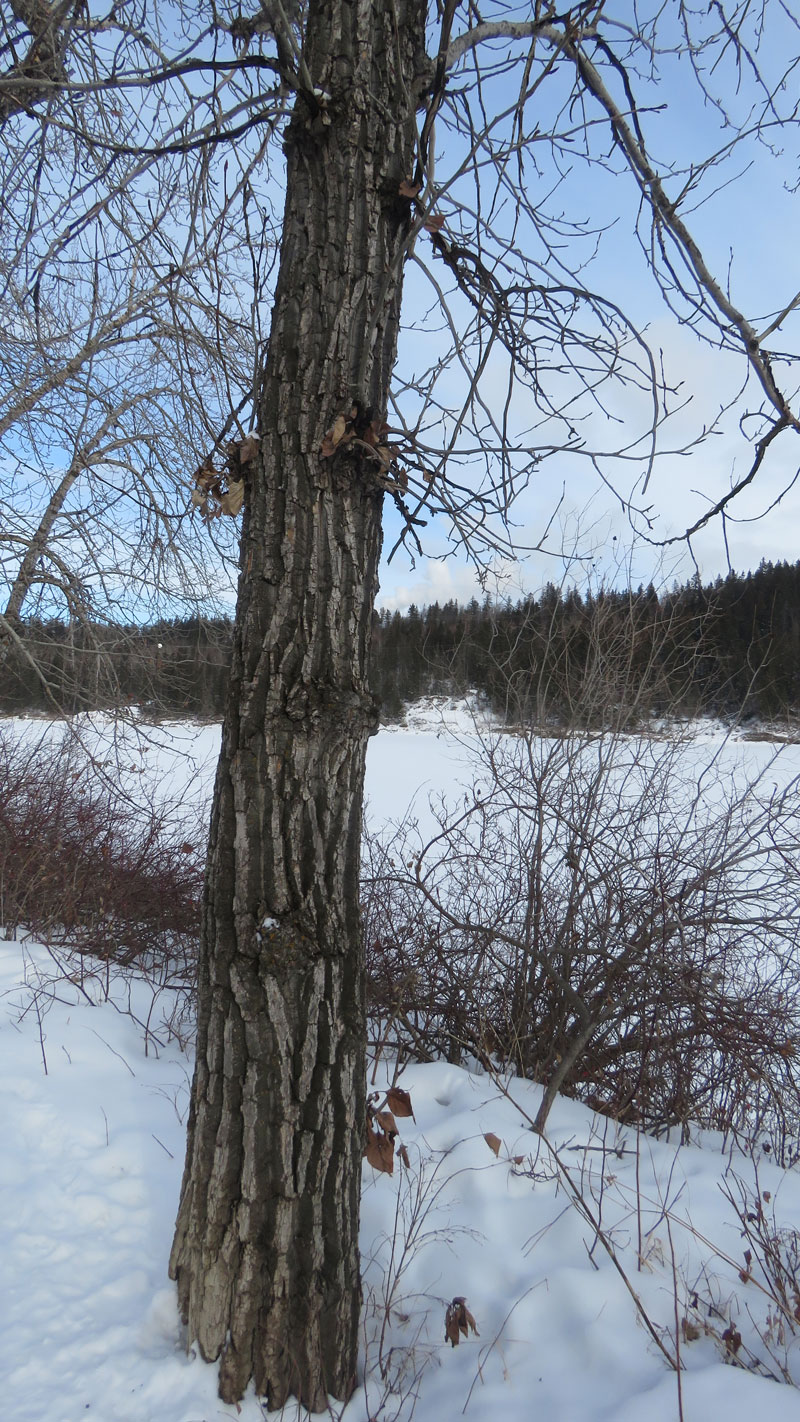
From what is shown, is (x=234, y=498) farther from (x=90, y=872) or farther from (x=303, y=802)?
(x=90, y=872)

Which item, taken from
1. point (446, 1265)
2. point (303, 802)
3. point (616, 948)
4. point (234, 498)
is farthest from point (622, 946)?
point (234, 498)

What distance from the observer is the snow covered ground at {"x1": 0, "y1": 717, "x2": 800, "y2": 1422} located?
1670mm

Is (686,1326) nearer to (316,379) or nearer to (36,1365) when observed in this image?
(36,1365)

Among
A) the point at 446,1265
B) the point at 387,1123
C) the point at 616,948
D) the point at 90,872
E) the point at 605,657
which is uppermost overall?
the point at 605,657

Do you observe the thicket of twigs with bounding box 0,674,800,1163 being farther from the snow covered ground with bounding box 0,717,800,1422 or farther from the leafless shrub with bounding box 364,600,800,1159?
the snow covered ground with bounding box 0,717,800,1422

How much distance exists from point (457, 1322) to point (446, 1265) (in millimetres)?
324

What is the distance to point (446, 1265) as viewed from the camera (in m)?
2.22

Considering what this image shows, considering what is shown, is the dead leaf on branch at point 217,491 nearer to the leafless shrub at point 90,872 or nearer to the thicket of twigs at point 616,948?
the thicket of twigs at point 616,948

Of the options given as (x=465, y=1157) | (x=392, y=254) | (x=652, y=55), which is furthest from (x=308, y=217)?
(x=465, y=1157)

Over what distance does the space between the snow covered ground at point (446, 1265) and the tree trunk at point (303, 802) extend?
21cm

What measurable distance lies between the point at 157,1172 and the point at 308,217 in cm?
275

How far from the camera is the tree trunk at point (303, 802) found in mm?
1686

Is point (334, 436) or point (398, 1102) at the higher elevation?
point (334, 436)

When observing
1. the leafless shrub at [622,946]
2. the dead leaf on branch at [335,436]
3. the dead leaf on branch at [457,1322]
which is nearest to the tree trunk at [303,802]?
the dead leaf on branch at [335,436]
